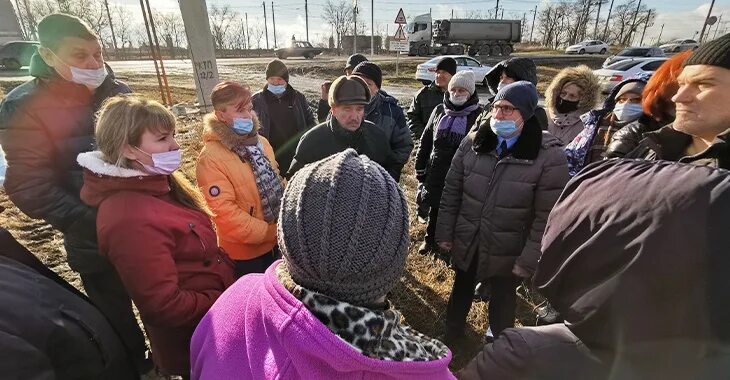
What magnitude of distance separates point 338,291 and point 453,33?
35.6 meters

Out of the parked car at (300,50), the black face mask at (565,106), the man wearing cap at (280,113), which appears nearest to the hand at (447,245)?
the black face mask at (565,106)

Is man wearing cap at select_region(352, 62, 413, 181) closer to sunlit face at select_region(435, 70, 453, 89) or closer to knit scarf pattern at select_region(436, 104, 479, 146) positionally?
knit scarf pattern at select_region(436, 104, 479, 146)

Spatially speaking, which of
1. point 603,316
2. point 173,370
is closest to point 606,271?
point 603,316

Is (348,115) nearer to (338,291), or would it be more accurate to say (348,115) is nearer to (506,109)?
(506,109)

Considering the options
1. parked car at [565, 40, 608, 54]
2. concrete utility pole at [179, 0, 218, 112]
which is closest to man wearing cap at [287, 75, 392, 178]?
concrete utility pole at [179, 0, 218, 112]

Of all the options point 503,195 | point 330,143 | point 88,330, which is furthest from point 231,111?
point 503,195

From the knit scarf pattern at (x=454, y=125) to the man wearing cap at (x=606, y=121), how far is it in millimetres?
904

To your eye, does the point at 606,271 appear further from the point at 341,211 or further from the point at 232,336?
the point at 232,336

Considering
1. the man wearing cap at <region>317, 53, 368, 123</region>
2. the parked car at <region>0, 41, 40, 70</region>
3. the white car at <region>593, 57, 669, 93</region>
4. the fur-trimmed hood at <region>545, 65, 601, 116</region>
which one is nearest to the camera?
the fur-trimmed hood at <region>545, 65, 601, 116</region>

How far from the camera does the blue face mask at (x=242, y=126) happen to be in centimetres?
231

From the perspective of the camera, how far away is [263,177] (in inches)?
92.5

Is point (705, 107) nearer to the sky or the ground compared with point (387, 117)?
nearer to the sky

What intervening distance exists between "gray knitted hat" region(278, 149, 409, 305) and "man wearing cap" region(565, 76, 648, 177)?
2.65m

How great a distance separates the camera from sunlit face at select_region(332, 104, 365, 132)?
2.70m
